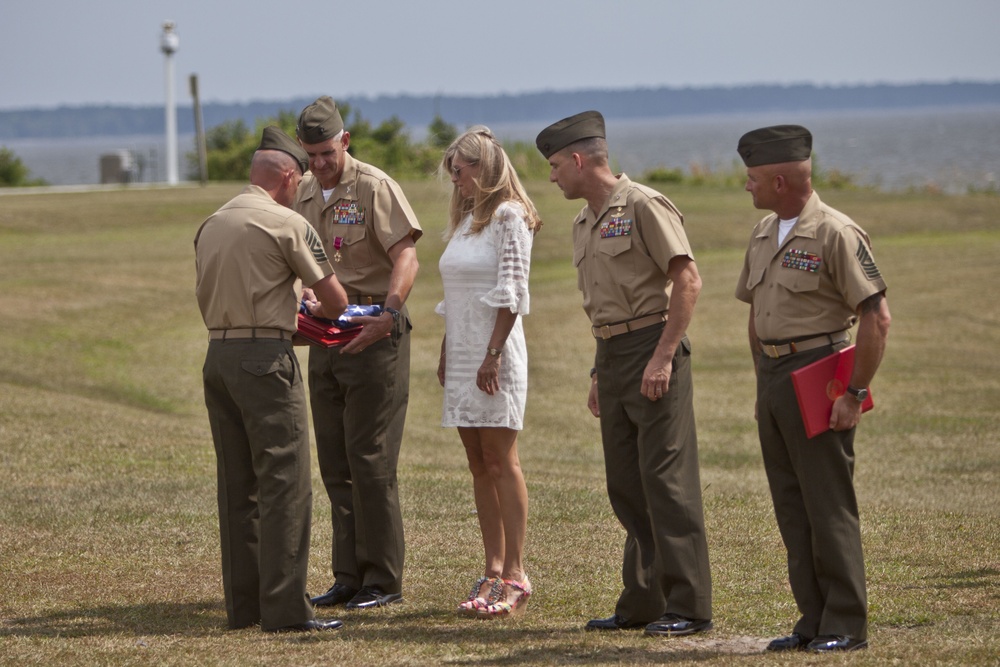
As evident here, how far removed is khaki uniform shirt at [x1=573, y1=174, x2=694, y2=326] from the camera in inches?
214

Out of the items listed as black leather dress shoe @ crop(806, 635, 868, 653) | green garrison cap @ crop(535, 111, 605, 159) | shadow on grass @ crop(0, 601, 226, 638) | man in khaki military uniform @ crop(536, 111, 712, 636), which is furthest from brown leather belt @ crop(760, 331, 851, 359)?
shadow on grass @ crop(0, 601, 226, 638)

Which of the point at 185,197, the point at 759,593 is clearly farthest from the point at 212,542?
the point at 185,197

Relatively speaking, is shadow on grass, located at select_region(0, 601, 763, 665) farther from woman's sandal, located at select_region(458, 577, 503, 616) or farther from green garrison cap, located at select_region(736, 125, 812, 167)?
green garrison cap, located at select_region(736, 125, 812, 167)

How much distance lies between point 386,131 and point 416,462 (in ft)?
140

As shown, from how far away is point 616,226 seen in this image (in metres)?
5.53

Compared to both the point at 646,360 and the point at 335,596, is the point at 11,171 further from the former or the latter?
the point at 646,360

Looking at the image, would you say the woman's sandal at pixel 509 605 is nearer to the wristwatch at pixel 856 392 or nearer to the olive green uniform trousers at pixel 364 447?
the olive green uniform trousers at pixel 364 447

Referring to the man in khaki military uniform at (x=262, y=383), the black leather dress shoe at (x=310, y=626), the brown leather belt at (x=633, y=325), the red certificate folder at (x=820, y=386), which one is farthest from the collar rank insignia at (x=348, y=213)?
the red certificate folder at (x=820, y=386)

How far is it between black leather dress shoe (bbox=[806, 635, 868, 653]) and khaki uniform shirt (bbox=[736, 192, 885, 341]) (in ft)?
3.89

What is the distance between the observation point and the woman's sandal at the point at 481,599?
5.93 meters

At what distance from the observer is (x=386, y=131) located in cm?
5269

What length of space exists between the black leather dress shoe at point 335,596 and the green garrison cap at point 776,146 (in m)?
2.88

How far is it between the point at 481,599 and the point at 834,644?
167 cm

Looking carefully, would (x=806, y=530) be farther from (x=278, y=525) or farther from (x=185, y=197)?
(x=185, y=197)
